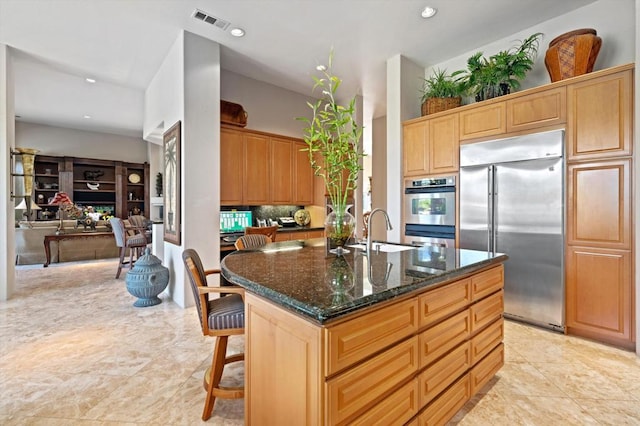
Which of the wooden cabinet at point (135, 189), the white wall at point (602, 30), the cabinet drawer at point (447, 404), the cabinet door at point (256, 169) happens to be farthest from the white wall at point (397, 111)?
the wooden cabinet at point (135, 189)

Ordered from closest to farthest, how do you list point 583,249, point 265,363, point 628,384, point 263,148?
point 265,363 < point 628,384 < point 583,249 < point 263,148

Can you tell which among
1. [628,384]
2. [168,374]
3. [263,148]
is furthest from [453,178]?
[168,374]

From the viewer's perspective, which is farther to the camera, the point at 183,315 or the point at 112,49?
the point at 112,49

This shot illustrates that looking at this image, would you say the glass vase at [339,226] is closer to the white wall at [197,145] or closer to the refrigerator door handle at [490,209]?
the refrigerator door handle at [490,209]

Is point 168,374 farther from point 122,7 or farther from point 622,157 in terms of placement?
point 622,157

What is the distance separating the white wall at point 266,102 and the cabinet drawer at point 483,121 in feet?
8.36

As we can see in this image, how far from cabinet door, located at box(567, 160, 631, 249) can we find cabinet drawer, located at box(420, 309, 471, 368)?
6.06ft

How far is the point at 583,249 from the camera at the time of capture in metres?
2.73

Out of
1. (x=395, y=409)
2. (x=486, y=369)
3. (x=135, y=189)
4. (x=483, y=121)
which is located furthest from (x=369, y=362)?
(x=135, y=189)

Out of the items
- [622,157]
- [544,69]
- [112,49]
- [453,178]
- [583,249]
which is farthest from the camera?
[112,49]

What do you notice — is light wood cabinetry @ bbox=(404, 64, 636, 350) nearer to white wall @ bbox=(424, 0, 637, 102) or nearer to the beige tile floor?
the beige tile floor

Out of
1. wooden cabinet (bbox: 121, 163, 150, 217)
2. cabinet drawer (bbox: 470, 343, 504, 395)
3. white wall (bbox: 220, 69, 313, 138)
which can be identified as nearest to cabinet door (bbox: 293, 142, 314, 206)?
white wall (bbox: 220, 69, 313, 138)

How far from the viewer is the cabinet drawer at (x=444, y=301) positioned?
1.44m

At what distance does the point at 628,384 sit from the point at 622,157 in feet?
5.68
